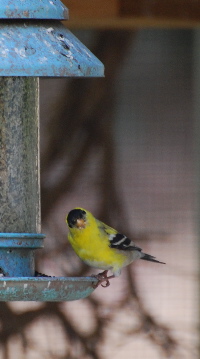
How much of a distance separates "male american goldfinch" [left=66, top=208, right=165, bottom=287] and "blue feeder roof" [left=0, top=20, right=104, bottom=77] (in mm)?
1307

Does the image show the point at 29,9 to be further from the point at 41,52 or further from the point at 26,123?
the point at 26,123

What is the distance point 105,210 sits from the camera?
15.6 feet

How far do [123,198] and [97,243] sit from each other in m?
0.75

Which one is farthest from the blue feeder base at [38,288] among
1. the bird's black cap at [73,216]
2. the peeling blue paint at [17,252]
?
the bird's black cap at [73,216]

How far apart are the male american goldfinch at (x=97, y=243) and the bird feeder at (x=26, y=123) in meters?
0.80

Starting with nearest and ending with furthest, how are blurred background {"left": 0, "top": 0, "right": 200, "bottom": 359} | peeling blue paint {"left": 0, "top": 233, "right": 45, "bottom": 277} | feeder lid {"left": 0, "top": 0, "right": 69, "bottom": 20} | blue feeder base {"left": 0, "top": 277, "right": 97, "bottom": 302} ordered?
blue feeder base {"left": 0, "top": 277, "right": 97, "bottom": 302}, feeder lid {"left": 0, "top": 0, "right": 69, "bottom": 20}, peeling blue paint {"left": 0, "top": 233, "right": 45, "bottom": 277}, blurred background {"left": 0, "top": 0, "right": 200, "bottom": 359}

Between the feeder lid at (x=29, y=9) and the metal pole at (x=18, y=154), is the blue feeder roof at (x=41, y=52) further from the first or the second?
the metal pole at (x=18, y=154)

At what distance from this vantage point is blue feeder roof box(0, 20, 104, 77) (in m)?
2.55

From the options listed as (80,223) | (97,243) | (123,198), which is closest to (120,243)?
(97,243)

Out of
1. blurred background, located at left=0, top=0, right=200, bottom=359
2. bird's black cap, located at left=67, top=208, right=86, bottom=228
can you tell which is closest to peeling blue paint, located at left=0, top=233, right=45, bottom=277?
bird's black cap, located at left=67, top=208, right=86, bottom=228

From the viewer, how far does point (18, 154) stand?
311 centimetres

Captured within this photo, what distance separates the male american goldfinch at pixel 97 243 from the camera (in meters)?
3.98

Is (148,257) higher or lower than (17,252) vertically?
lower

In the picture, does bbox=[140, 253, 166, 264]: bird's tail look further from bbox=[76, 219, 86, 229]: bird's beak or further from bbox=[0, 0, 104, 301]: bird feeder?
bbox=[0, 0, 104, 301]: bird feeder
